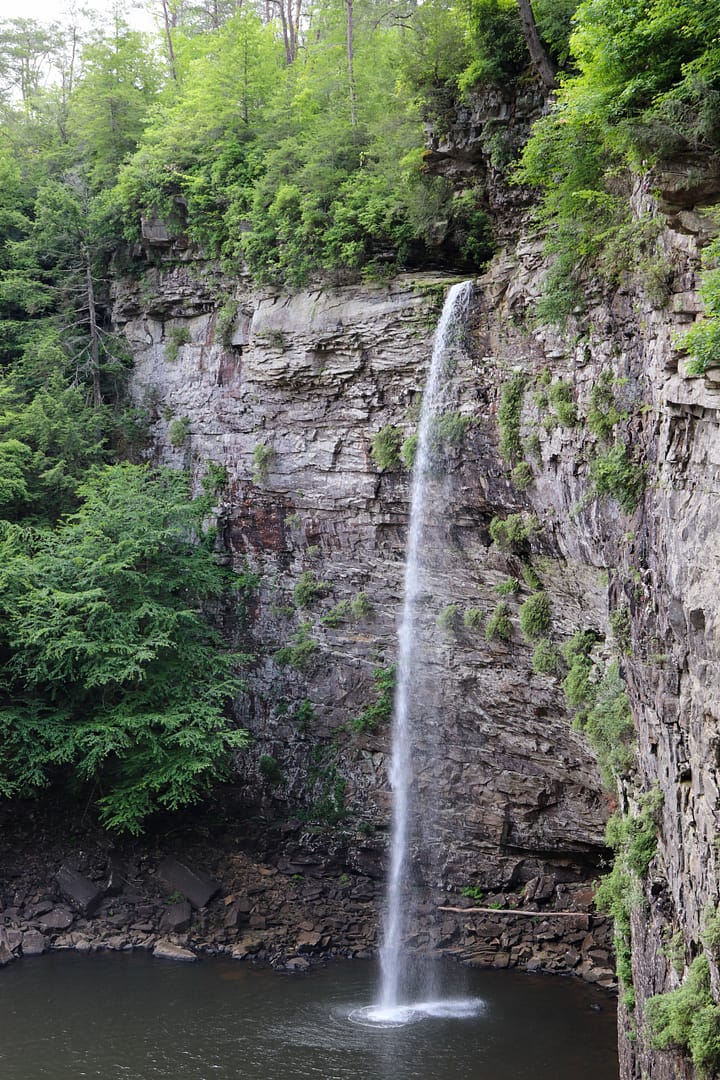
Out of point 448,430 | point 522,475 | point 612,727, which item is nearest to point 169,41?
point 448,430

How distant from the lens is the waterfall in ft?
53.8

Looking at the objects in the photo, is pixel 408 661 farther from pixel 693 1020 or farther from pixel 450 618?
pixel 693 1020

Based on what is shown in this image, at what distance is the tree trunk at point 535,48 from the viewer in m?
13.4

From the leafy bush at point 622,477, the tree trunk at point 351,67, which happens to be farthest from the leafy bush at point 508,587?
the tree trunk at point 351,67

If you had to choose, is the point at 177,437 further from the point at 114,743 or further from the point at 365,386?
the point at 114,743

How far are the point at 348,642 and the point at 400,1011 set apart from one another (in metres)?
6.95

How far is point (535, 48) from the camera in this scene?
13664mm

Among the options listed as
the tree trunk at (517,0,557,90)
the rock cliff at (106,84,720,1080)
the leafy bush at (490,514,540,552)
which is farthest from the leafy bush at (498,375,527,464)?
the tree trunk at (517,0,557,90)

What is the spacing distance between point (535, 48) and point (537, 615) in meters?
8.53

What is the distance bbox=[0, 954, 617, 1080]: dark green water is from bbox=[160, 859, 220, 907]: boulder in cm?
147

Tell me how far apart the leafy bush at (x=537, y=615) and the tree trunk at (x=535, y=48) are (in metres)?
7.75

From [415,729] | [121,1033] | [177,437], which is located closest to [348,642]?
[415,729]

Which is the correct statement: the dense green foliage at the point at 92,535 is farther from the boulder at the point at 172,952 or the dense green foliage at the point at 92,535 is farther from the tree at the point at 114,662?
the boulder at the point at 172,952

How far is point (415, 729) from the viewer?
1883cm
